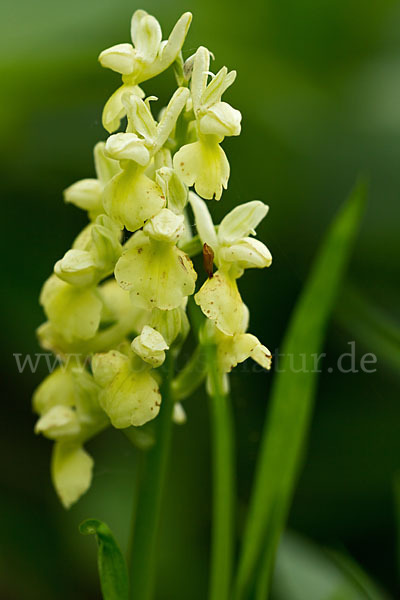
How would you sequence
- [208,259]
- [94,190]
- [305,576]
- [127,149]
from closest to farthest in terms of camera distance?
[127,149] → [208,259] → [94,190] → [305,576]

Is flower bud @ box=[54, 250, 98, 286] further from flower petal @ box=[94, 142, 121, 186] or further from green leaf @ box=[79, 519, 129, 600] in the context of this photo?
green leaf @ box=[79, 519, 129, 600]

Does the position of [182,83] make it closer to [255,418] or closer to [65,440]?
[65,440]

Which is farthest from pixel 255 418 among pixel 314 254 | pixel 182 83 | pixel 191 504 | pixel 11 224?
pixel 182 83

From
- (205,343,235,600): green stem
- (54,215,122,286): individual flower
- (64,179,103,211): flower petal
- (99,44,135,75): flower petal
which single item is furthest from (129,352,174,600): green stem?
(99,44,135,75): flower petal

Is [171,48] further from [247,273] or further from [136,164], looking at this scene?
[247,273]

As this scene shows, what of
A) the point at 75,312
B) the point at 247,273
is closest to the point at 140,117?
the point at 75,312

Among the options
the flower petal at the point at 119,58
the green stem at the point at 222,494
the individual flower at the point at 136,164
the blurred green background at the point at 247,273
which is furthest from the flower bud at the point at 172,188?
the blurred green background at the point at 247,273
